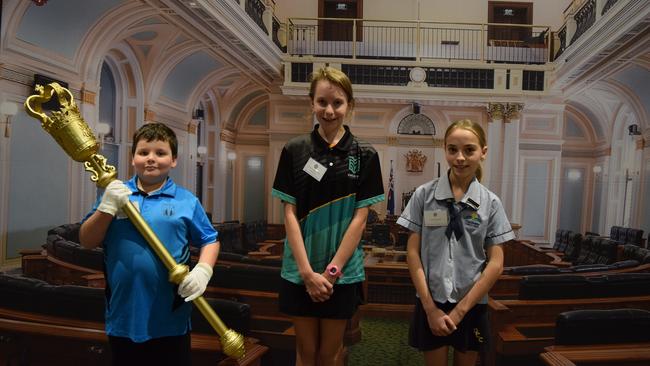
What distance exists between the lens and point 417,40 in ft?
20.8

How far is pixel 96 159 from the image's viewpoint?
1.33m

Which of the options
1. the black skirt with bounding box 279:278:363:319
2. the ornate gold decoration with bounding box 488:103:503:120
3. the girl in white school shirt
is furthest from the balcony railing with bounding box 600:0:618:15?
the black skirt with bounding box 279:278:363:319

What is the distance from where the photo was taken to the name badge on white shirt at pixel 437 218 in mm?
1600

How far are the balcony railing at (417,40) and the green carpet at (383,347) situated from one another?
3848 millimetres

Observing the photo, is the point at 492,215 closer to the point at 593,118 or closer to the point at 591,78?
the point at 593,118

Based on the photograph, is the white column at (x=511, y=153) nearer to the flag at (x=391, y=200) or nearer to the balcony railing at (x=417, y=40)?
the balcony railing at (x=417, y=40)

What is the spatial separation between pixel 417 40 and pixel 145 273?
19.1ft

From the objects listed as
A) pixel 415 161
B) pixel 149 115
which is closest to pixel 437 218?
pixel 149 115

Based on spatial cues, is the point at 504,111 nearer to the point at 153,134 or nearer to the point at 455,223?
the point at 455,223

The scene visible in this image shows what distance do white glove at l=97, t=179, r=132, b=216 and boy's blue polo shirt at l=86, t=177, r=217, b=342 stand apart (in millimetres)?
73

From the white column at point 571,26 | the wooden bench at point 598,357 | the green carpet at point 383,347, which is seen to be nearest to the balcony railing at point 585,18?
the white column at point 571,26

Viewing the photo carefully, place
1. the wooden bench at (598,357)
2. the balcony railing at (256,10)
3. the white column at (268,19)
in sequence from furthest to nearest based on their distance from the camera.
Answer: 1. the white column at (268,19)
2. the balcony railing at (256,10)
3. the wooden bench at (598,357)

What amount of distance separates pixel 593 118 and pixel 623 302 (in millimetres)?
2731

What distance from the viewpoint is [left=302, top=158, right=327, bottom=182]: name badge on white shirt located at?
147 centimetres
